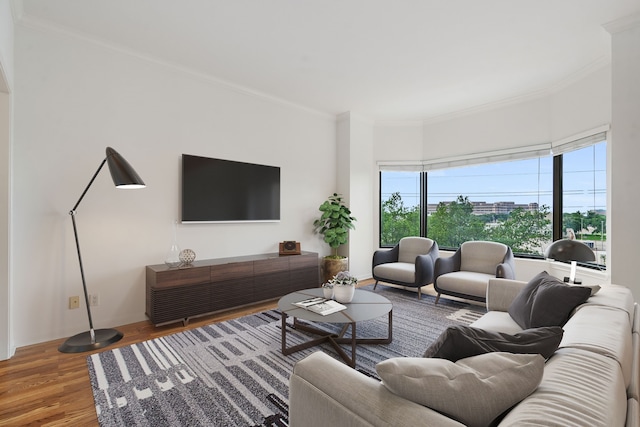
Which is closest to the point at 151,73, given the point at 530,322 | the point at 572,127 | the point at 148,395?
the point at 148,395

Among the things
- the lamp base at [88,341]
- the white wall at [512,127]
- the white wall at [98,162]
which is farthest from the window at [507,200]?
the lamp base at [88,341]

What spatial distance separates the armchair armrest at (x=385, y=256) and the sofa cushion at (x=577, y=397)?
150 inches

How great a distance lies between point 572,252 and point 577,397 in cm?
173

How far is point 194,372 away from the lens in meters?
2.31

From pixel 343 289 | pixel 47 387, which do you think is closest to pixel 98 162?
pixel 47 387

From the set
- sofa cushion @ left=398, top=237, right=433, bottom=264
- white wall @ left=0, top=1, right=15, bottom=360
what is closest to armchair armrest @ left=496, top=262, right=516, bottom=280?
sofa cushion @ left=398, top=237, right=433, bottom=264

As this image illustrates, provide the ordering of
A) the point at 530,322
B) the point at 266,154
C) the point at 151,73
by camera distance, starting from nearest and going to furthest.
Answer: the point at 530,322, the point at 151,73, the point at 266,154

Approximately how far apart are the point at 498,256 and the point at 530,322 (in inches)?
93.2

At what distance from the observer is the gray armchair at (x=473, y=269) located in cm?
365

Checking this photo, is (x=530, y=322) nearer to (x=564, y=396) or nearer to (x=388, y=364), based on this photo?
(x=564, y=396)

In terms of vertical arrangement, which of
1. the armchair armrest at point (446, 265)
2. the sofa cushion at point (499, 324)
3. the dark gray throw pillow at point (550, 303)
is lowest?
the sofa cushion at point (499, 324)

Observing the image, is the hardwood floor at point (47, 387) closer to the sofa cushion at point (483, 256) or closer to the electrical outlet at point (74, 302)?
the electrical outlet at point (74, 302)

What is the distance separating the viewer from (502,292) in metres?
2.56

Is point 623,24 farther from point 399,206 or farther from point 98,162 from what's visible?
point 98,162
